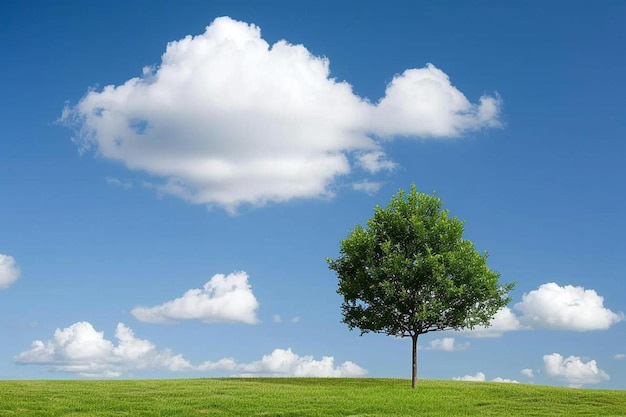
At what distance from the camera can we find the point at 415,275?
52438 millimetres

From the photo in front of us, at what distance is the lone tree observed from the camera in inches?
2058

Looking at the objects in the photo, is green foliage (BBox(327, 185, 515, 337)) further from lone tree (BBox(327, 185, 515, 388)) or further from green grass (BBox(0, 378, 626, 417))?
green grass (BBox(0, 378, 626, 417))

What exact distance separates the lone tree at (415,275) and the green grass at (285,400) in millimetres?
5277

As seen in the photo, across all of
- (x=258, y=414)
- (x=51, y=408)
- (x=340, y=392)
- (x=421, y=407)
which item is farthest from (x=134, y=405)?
(x=421, y=407)

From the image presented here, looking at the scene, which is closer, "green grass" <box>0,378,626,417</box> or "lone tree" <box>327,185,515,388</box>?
"green grass" <box>0,378,626,417</box>

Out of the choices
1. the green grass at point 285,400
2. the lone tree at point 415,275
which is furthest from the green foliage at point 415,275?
the green grass at point 285,400

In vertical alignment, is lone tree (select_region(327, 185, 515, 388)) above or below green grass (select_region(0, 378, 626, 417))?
above

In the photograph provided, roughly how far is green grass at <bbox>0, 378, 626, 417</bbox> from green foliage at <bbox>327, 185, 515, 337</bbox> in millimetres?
5340

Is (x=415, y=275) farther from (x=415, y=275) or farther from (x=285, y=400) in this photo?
(x=285, y=400)

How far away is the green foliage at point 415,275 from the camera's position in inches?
2058

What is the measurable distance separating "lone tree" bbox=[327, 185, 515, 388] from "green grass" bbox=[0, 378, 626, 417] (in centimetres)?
528

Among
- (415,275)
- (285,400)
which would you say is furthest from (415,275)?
(285,400)

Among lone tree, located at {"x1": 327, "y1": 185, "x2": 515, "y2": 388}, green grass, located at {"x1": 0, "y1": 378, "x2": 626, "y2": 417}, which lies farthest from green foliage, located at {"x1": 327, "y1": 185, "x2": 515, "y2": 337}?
green grass, located at {"x1": 0, "y1": 378, "x2": 626, "y2": 417}

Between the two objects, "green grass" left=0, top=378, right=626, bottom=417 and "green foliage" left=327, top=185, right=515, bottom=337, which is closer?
"green grass" left=0, top=378, right=626, bottom=417
